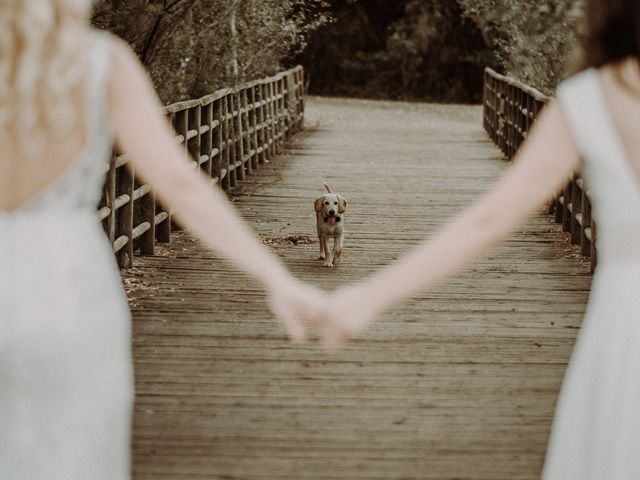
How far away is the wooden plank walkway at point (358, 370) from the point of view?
14.8 ft

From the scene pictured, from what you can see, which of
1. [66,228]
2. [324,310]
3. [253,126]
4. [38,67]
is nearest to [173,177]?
[66,228]

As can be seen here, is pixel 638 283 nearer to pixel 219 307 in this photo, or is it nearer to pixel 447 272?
pixel 447 272

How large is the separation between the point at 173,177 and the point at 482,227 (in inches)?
24.4

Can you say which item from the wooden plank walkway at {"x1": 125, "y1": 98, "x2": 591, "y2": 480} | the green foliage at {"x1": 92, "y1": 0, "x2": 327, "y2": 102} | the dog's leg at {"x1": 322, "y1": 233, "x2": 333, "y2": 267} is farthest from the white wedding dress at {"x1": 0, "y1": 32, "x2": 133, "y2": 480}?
the dog's leg at {"x1": 322, "y1": 233, "x2": 333, "y2": 267}

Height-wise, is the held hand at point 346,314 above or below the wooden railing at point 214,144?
above

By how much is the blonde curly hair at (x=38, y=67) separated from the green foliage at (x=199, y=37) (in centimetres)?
668

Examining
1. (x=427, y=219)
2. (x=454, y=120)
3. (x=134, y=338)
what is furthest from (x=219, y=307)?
(x=454, y=120)

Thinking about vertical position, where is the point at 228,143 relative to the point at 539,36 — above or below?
below

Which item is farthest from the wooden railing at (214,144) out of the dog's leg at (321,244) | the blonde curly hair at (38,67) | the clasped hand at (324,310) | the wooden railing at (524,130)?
the blonde curly hair at (38,67)

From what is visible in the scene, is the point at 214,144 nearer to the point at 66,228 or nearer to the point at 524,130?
the point at 524,130

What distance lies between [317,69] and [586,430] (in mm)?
38588

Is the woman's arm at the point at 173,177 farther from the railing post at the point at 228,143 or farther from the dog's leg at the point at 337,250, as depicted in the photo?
the railing post at the point at 228,143

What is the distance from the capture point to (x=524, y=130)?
15.7 m

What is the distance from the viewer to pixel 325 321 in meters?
2.41
